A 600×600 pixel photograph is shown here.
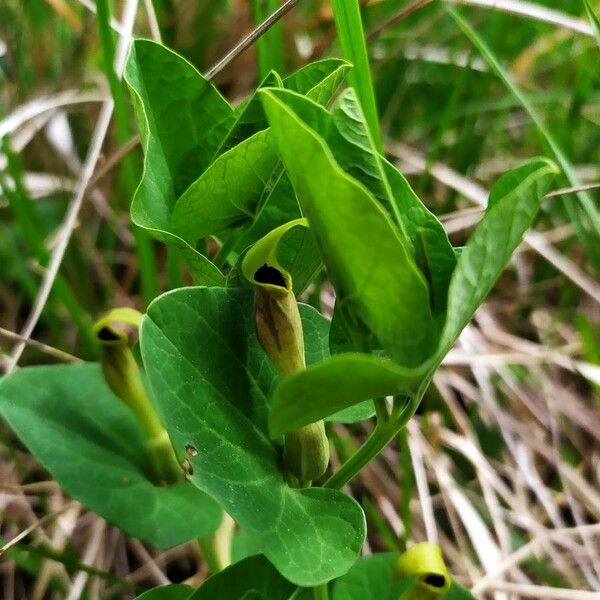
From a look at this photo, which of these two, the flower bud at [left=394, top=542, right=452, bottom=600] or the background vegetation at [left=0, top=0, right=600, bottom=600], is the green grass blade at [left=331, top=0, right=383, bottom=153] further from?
the flower bud at [left=394, top=542, right=452, bottom=600]

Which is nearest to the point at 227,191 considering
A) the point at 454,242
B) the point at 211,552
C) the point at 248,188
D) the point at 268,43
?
the point at 248,188

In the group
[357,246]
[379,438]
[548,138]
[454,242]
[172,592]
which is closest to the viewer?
[357,246]

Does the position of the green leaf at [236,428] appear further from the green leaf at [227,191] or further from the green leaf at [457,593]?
the green leaf at [457,593]

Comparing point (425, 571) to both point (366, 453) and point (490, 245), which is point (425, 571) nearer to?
point (366, 453)

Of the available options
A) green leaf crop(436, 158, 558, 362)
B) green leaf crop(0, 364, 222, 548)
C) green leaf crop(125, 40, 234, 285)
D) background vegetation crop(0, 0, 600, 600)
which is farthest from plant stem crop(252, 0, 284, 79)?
green leaf crop(436, 158, 558, 362)

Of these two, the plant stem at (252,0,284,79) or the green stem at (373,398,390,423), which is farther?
the plant stem at (252,0,284,79)

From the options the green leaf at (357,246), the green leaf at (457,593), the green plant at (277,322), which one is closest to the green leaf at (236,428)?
the green plant at (277,322)

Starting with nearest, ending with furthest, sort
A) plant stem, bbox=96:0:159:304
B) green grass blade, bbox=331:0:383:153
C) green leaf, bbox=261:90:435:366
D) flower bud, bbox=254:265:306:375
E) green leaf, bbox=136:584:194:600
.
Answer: green leaf, bbox=261:90:435:366 < flower bud, bbox=254:265:306:375 < green leaf, bbox=136:584:194:600 < green grass blade, bbox=331:0:383:153 < plant stem, bbox=96:0:159:304
